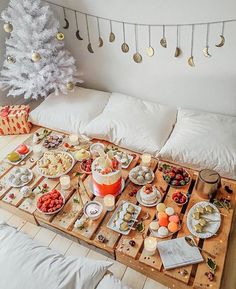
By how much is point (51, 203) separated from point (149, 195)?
62cm

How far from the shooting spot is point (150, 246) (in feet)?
5.40

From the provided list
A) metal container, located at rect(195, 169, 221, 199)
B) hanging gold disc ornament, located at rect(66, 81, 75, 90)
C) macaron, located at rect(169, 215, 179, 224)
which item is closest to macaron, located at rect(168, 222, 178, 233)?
macaron, located at rect(169, 215, 179, 224)

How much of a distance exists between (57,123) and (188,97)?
113 cm

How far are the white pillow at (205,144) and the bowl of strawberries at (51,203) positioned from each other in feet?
2.57

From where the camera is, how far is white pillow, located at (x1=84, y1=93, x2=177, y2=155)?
228 cm

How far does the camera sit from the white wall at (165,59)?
84.5 inches

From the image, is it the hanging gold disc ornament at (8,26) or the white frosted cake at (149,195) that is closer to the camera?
the white frosted cake at (149,195)

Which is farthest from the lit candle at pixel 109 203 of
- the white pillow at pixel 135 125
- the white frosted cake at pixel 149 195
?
the white pillow at pixel 135 125

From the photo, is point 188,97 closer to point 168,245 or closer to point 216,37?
point 216,37

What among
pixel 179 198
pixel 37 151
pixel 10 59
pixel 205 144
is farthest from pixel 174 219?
pixel 10 59

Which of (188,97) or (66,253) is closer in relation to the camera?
(66,253)

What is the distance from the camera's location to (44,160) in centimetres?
223

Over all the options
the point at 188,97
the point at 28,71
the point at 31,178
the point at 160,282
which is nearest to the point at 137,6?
the point at 188,97

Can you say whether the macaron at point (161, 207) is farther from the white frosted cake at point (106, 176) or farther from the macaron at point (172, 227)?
the white frosted cake at point (106, 176)
